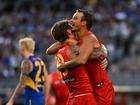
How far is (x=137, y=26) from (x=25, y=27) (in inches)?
204

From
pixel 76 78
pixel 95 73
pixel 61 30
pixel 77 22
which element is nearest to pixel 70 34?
pixel 61 30

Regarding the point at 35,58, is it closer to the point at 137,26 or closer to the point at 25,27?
the point at 137,26

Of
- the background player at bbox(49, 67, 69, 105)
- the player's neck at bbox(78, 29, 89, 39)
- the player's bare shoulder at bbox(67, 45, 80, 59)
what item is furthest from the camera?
the background player at bbox(49, 67, 69, 105)

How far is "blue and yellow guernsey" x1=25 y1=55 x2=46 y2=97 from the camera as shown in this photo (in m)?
13.4

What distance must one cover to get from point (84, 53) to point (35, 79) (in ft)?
10.8

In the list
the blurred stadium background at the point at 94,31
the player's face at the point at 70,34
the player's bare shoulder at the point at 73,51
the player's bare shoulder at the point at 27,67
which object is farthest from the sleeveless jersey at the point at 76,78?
the blurred stadium background at the point at 94,31

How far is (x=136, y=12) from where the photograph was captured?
83.8 ft

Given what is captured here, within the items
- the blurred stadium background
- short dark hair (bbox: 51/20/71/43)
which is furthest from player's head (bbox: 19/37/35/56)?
the blurred stadium background

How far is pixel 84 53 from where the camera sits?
1028 centimetres

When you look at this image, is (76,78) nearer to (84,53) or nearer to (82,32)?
(84,53)

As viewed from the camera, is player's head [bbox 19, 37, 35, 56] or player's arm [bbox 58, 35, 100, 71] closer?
player's arm [bbox 58, 35, 100, 71]

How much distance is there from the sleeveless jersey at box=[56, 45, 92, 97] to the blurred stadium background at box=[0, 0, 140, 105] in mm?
10912

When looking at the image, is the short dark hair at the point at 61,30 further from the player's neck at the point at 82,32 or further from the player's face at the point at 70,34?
the player's neck at the point at 82,32

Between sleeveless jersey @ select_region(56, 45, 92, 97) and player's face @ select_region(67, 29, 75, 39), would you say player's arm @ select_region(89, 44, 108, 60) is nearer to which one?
sleeveless jersey @ select_region(56, 45, 92, 97)
